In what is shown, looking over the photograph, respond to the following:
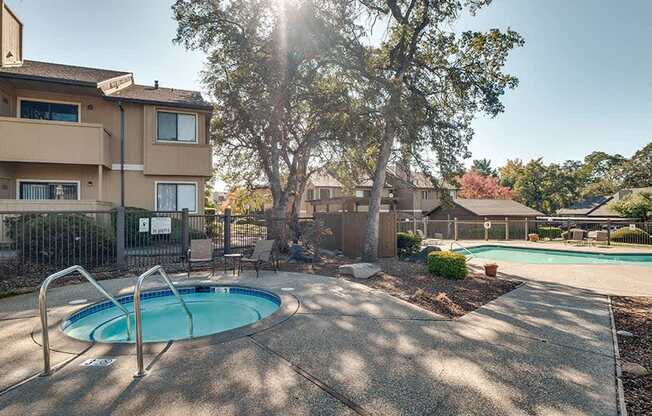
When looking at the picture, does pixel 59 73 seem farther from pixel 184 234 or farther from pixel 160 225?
→ pixel 184 234

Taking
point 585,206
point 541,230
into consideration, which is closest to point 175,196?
point 541,230

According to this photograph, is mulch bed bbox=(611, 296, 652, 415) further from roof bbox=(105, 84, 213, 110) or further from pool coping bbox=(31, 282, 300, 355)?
roof bbox=(105, 84, 213, 110)

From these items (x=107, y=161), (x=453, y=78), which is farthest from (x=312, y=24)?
(x=107, y=161)

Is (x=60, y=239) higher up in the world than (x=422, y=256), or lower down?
higher up

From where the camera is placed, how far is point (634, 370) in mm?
3666

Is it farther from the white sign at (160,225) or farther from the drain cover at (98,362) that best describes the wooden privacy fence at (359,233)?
the drain cover at (98,362)

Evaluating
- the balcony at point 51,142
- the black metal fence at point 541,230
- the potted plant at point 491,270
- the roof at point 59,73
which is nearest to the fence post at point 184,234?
the balcony at point 51,142

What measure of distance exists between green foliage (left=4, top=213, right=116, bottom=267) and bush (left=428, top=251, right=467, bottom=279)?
9.61m

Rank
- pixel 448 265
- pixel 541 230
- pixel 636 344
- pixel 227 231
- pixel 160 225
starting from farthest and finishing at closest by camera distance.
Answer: pixel 541 230 → pixel 227 231 → pixel 160 225 → pixel 448 265 → pixel 636 344

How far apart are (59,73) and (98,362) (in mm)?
14265

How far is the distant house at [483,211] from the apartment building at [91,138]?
2123 cm

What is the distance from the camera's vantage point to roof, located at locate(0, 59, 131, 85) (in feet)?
37.2

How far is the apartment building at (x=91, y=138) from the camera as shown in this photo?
38.1 ft

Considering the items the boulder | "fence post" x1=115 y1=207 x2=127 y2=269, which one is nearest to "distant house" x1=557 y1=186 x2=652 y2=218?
the boulder
